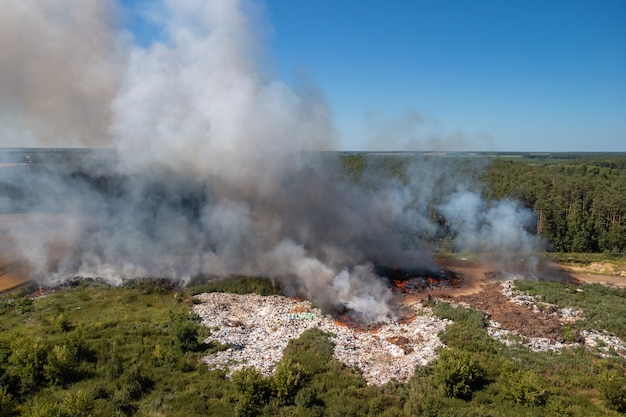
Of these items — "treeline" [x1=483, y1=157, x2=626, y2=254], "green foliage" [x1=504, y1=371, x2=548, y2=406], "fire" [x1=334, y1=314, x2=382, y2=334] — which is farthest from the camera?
"treeline" [x1=483, y1=157, x2=626, y2=254]

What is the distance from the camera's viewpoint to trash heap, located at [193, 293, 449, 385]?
1714 centimetres

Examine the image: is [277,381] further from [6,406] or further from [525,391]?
[525,391]

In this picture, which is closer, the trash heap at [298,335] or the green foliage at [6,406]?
the green foliage at [6,406]

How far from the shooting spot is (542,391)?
1416cm

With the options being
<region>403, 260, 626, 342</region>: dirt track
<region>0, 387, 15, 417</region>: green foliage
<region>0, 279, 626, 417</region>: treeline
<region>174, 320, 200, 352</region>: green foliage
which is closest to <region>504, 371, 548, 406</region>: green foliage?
<region>0, 279, 626, 417</region>: treeline

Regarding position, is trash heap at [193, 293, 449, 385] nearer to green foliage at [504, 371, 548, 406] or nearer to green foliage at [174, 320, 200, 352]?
green foliage at [174, 320, 200, 352]

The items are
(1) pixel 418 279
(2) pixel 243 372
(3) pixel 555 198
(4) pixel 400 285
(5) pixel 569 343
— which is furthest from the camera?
(3) pixel 555 198

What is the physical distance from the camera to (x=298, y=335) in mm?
19984

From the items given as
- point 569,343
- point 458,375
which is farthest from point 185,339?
point 569,343

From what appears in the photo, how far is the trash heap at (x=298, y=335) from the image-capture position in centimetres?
1714

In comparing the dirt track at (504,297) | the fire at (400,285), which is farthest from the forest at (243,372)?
the fire at (400,285)

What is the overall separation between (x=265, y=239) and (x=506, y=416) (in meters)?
19.4

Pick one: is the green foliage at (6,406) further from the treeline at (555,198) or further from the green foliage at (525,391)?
the treeline at (555,198)

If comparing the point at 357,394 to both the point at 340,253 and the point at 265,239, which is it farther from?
the point at 265,239
